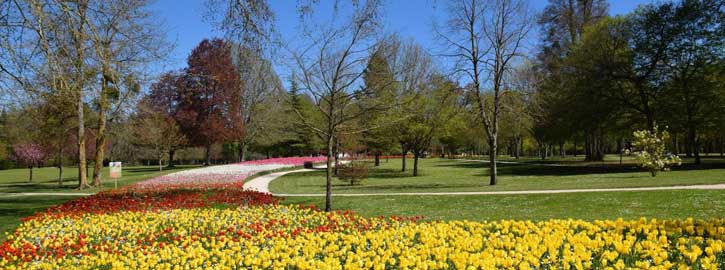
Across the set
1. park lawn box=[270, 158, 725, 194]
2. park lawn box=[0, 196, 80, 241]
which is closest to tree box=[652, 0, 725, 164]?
park lawn box=[270, 158, 725, 194]

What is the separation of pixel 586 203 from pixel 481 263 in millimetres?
9147

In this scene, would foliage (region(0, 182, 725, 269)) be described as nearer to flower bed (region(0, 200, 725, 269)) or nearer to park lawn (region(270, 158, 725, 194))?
flower bed (region(0, 200, 725, 269))

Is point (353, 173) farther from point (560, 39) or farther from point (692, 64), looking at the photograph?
point (560, 39)

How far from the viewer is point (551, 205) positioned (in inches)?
477

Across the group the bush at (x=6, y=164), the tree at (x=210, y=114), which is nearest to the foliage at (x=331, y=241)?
the tree at (x=210, y=114)

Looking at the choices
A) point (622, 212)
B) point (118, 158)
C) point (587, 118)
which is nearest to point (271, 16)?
point (622, 212)

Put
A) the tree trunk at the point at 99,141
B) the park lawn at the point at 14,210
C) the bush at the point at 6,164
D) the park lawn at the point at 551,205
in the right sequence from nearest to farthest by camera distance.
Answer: the park lawn at the point at 551,205 → the park lawn at the point at 14,210 → the tree trunk at the point at 99,141 → the bush at the point at 6,164

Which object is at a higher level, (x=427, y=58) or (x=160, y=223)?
(x=427, y=58)

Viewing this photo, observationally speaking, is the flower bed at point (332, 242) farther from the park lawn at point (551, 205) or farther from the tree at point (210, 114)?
the tree at point (210, 114)

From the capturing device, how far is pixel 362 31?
10703 millimetres

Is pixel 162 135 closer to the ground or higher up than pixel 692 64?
closer to the ground

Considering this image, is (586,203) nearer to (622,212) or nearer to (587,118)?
(622,212)

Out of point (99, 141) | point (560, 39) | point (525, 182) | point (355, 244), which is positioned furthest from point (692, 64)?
point (99, 141)

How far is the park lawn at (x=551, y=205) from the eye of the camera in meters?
10.1
